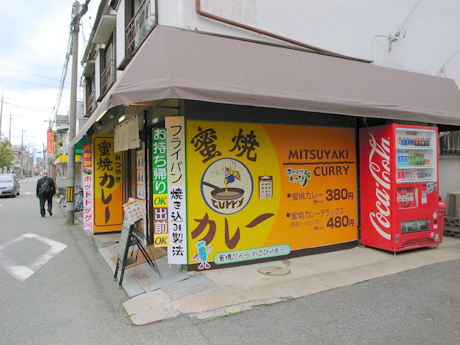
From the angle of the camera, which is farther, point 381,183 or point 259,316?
point 381,183

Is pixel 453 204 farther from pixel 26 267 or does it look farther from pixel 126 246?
pixel 26 267

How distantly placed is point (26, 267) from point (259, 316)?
17.5ft

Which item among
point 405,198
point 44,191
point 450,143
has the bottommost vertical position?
point 44,191

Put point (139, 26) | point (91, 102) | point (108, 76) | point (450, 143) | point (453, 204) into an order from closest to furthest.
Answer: point (139, 26), point (453, 204), point (450, 143), point (108, 76), point (91, 102)

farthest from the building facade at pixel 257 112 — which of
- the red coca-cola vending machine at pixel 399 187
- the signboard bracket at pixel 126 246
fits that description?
the signboard bracket at pixel 126 246

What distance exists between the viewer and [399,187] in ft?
23.5

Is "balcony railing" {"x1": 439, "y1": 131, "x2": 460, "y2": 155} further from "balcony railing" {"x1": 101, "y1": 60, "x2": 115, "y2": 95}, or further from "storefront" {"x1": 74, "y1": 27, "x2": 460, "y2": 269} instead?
"balcony railing" {"x1": 101, "y1": 60, "x2": 115, "y2": 95}

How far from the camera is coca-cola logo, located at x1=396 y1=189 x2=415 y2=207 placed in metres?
7.19

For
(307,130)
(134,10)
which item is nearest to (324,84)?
(307,130)

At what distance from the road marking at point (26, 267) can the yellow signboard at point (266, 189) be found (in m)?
3.48

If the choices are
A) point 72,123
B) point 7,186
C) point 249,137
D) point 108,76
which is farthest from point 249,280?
point 7,186

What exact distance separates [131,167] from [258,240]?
5.18m

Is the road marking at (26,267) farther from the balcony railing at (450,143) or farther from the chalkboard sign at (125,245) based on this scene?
the balcony railing at (450,143)

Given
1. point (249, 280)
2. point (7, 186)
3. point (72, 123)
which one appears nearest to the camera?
point (249, 280)
